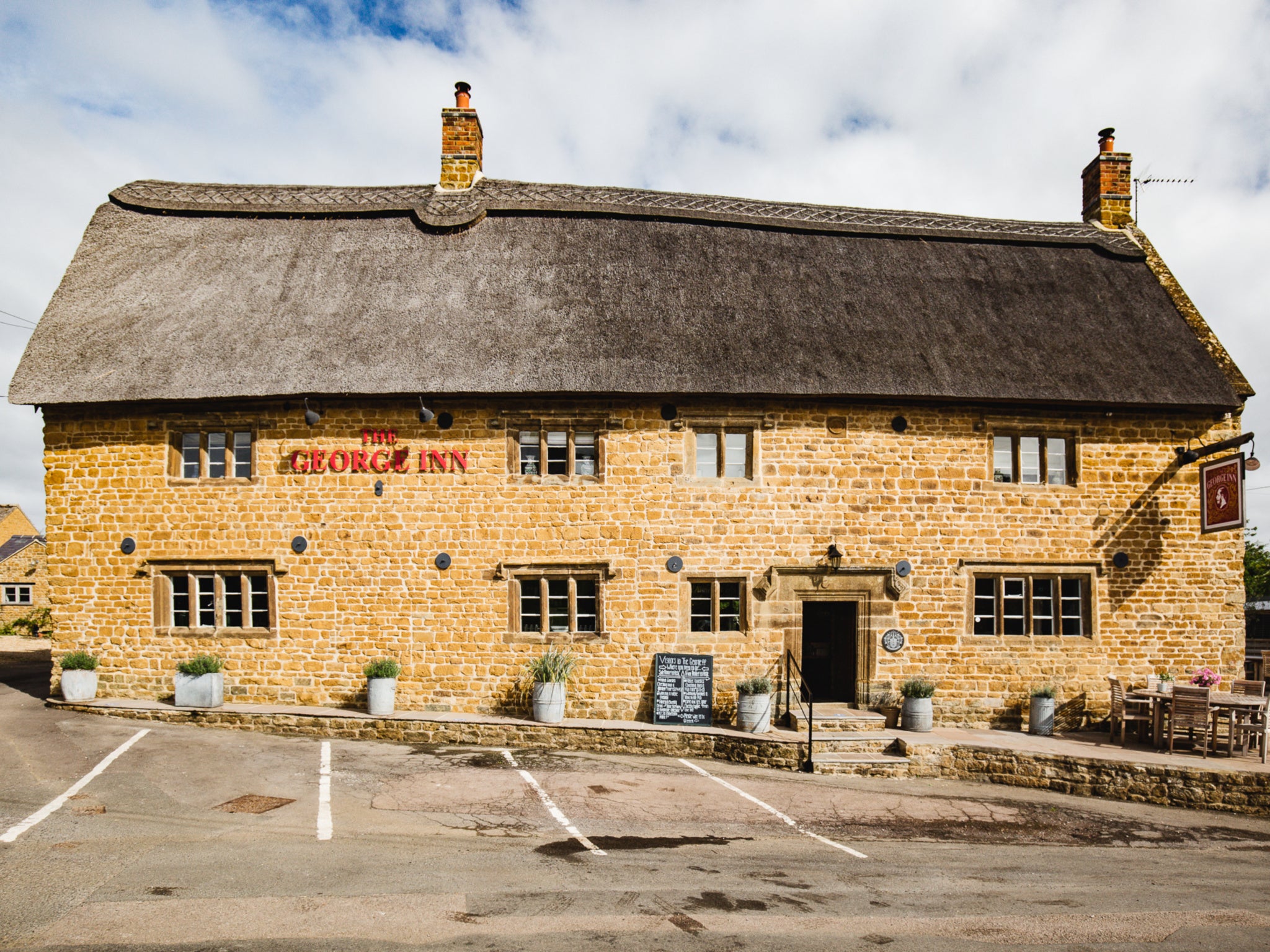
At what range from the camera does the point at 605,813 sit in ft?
30.5

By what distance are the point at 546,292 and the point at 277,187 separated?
21.1ft

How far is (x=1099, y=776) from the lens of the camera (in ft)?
38.1

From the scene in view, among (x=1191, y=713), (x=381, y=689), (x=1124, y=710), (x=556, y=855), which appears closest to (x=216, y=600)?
(x=381, y=689)

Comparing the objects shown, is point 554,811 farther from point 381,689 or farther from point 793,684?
point 793,684

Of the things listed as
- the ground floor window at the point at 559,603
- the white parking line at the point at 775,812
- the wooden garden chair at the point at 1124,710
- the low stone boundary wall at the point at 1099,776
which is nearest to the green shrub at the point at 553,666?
the ground floor window at the point at 559,603

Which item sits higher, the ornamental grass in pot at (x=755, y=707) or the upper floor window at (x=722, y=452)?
the upper floor window at (x=722, y=452)

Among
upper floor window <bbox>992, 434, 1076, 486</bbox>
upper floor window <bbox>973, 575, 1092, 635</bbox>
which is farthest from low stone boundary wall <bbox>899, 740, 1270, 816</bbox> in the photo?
upper floor window <bbox>992, 434, 1076, 486</bbox>

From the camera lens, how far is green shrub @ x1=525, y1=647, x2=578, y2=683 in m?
12.8

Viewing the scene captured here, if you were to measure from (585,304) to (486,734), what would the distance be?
726 centimetres

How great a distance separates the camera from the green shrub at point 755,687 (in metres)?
12.8

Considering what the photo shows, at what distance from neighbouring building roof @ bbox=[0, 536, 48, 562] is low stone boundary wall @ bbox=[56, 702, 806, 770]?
105 ft

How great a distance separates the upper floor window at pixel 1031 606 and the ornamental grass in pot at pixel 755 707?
392 cm

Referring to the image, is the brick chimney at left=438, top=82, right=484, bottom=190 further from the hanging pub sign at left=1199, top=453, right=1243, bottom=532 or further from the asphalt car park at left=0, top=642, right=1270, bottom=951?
the hanging pub sign at left=1199, top=453, right=1243, bottom=532

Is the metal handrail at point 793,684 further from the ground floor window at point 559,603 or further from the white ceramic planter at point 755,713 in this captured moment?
the ground floor window at point 559,603
